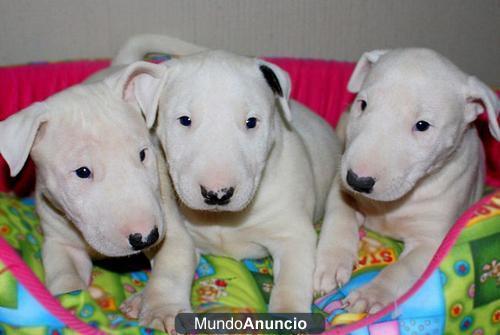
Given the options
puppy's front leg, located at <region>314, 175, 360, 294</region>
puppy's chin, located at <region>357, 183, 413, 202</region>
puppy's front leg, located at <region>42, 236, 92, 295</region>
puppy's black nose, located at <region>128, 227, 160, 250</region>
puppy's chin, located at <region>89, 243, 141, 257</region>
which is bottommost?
puppy's front leg, located at <region>42, 236, 92, 295</region>

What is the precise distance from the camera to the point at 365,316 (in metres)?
2.71

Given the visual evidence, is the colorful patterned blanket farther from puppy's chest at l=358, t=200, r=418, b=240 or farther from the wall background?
the wall background

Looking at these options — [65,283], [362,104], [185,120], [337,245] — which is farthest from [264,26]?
[65,283]

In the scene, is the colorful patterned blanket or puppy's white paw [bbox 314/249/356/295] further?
puppy's white paw [bbox 314/249/356/295]

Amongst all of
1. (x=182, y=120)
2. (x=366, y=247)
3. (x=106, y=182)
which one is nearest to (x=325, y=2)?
(x=366, y=247)

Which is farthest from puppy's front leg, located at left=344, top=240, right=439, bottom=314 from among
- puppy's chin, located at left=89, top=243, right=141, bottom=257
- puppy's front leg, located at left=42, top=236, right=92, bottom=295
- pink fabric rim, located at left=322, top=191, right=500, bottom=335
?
puppy's front leg, located at left=42, top=236, right=92, bottom=295

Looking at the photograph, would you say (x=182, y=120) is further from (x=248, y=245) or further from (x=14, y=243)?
(x=14, y=243)

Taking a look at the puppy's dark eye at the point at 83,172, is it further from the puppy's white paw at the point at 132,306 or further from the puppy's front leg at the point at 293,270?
the puppy's front leg at the point at 293,270

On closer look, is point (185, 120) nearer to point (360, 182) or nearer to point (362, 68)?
point (360, 182)

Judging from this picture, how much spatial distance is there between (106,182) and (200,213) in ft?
2.14

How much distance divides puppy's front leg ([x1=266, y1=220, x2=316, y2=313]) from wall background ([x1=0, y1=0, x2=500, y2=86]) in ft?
6.03

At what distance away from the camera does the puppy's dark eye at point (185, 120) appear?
264 cm

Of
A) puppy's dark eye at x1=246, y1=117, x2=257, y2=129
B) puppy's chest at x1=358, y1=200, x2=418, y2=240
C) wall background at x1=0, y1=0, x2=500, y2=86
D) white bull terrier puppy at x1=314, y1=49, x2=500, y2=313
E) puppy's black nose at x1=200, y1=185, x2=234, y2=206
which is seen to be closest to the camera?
puppy's black nose at x1=200, y1=185, x2=234, y2=206

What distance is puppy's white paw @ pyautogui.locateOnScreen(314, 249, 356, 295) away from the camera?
118 inches
